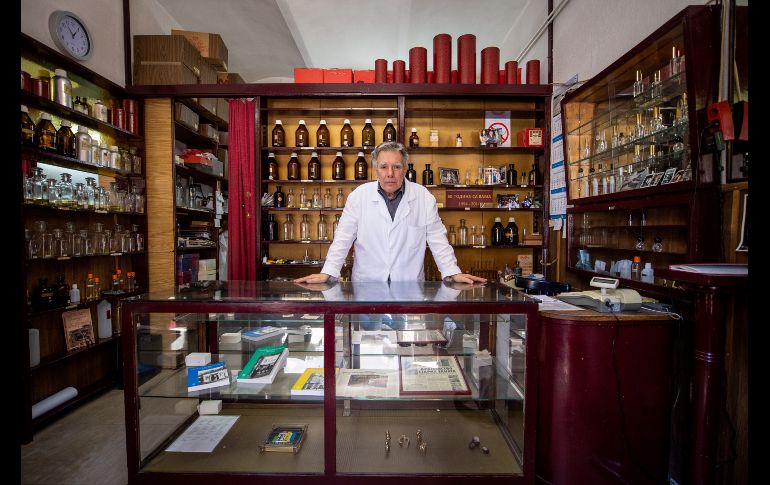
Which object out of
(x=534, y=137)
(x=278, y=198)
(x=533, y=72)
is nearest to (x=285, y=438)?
(x=278, y=198)

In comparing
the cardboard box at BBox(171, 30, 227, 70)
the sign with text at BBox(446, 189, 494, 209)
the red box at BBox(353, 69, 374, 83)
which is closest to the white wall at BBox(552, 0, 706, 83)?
the sign with text at BBox(446, 189, 494, 209)

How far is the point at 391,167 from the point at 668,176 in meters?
1.57

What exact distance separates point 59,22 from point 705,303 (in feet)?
14.3

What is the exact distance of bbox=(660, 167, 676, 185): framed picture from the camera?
2.03m

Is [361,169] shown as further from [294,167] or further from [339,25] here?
[339,25]

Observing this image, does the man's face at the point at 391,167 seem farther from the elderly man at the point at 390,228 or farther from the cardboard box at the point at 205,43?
the cardboard box at the point at 205,43

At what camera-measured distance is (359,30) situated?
4980 mm

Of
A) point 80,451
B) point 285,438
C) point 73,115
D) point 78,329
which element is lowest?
point 80,451

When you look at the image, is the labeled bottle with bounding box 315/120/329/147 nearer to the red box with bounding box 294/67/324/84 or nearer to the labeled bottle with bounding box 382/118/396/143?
the red box with bounding box 294/67/324/84

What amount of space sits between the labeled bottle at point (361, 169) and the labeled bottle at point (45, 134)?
2.52 metres

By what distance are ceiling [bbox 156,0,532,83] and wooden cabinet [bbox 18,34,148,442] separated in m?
1.77

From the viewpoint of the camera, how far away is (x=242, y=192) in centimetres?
394

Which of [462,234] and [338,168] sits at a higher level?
[338,168]

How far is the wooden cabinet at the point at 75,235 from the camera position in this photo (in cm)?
259
